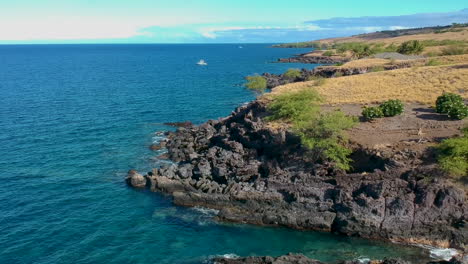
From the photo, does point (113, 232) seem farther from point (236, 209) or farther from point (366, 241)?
point (366, 241)

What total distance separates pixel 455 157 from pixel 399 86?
33.5 meters

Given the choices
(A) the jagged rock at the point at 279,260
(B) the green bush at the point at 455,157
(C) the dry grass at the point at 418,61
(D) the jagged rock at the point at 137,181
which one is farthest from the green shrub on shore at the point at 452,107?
(C) the dry grass at the point at 418,61

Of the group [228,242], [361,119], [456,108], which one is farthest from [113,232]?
[456,108]

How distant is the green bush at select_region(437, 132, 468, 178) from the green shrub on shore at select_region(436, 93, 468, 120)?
10.5 metres

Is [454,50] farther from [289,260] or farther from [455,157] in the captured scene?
[289,260]

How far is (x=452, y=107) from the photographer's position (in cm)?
4641

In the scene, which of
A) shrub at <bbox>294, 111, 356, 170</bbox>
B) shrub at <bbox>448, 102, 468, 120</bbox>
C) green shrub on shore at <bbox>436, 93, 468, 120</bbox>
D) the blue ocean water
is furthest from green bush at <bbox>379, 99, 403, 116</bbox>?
the blue ocean water

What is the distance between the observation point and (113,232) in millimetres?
34844

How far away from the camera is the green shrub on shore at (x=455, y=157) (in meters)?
34.2

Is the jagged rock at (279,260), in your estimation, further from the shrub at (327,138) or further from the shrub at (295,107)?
the shrub at (295,107)

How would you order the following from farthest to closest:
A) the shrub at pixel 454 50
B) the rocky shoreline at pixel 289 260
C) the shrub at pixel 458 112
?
1. the shrub at pixel 454 50
2. the shrub at pixel 458 112
3. the rocky shoreline at pixel 289 260

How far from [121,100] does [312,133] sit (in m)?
62.7

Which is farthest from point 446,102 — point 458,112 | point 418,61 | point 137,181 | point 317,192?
point 418,61

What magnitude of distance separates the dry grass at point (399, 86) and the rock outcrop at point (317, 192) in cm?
2057
